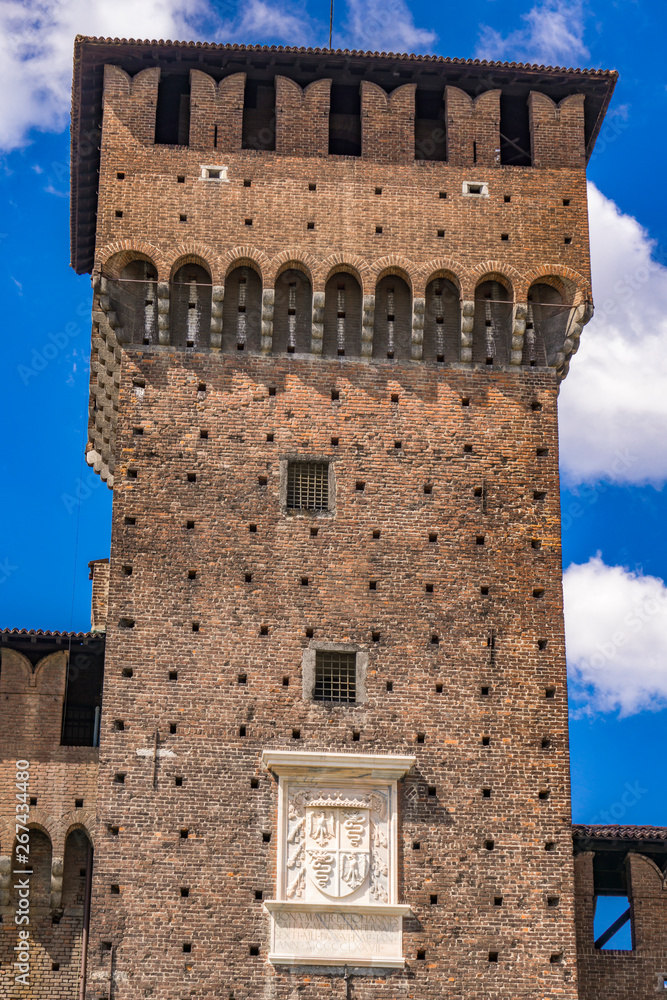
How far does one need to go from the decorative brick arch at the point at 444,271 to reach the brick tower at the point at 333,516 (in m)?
0.05

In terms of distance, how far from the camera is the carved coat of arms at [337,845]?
24.7 meters

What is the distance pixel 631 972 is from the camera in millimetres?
27000

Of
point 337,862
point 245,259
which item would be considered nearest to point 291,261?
point 245,259

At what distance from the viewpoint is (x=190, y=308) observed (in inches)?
1113

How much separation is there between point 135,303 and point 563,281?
7570 millimetres

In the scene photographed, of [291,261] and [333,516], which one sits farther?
[291,261]

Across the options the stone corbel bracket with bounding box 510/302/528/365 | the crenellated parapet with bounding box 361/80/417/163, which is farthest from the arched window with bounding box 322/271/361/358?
the stone corbel bracket with bounding box 510/302/528/365

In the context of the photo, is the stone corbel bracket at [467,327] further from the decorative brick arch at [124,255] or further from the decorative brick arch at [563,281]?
the decorative brick arch at [124,255]

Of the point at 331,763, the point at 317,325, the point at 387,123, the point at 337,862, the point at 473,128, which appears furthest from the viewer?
the point at 473,128

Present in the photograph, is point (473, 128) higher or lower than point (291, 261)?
higher

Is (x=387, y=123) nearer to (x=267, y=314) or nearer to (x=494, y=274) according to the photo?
(x=494, y=274)

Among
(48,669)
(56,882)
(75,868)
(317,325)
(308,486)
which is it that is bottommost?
(56,882)

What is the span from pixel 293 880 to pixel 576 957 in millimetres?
4614

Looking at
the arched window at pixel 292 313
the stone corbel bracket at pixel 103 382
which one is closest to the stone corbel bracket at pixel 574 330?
the arched window at pixel 292 313
